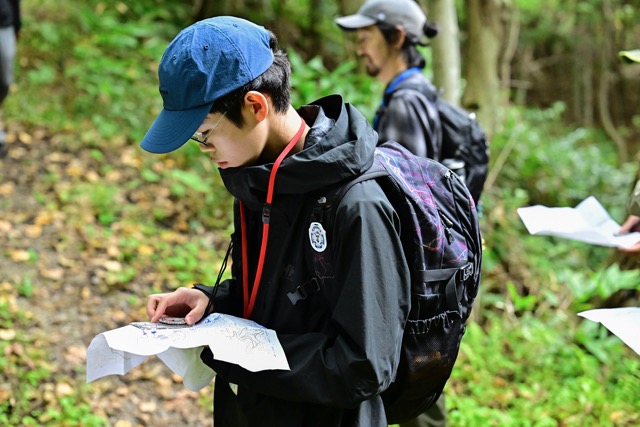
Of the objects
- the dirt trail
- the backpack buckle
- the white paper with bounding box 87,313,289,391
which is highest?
the backpack buckle

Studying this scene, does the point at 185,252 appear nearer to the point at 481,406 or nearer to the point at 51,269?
the point at 51,269

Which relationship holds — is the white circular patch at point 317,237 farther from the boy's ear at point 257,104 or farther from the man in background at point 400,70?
the man in background at point 400,70

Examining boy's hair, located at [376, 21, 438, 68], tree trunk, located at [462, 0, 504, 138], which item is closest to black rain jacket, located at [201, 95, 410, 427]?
boy's hair, located at [376, 21, 438, 68]

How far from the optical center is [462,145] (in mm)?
3334

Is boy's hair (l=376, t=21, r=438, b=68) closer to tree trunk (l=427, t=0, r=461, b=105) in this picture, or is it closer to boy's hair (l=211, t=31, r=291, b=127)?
boy's hair (l=211, t=31, r=291, b=127)

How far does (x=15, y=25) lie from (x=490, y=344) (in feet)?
14.5

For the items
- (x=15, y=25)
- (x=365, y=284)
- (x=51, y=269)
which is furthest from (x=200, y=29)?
(x=15, y=25)

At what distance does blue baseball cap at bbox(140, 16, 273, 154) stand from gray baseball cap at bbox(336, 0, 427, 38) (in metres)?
1.95

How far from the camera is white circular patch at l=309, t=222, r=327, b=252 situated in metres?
1.65

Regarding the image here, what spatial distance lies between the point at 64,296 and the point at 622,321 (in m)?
3.78

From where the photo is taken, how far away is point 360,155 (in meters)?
1.67

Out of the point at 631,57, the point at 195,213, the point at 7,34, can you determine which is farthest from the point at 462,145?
the point at 7,34

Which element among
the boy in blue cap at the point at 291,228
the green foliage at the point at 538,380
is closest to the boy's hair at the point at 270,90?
the boy in blue cap at the point at 291,228

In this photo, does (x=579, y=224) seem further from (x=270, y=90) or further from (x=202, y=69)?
(x=202, y=69)
